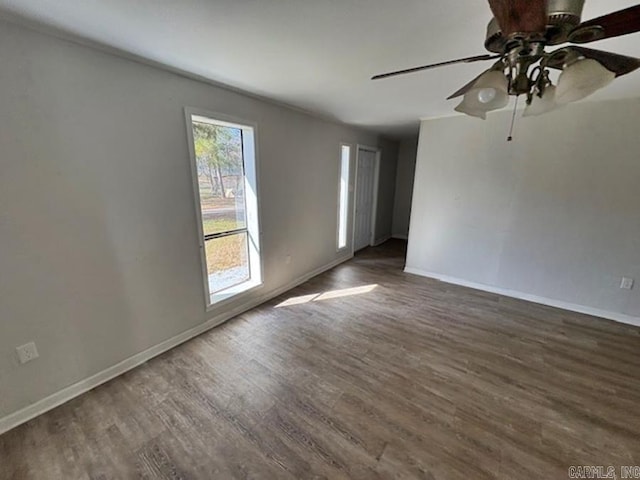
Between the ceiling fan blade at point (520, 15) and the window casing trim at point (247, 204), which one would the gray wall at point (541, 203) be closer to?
the window casing trim at point (247, 204)

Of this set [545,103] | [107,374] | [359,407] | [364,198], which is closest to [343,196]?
[364,198]

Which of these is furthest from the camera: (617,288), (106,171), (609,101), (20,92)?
(617,288)

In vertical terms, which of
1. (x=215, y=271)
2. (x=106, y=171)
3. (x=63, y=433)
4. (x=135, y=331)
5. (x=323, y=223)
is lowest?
(x=63, y=433)

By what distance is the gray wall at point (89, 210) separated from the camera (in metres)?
1.53

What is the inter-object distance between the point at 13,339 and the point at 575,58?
324cm

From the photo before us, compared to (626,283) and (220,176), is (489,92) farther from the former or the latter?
(626,283)

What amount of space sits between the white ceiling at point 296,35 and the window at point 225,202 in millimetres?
488

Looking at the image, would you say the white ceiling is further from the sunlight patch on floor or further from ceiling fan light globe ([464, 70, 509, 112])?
the sunlight patch on floor

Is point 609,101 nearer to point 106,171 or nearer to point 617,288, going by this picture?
point 617,288

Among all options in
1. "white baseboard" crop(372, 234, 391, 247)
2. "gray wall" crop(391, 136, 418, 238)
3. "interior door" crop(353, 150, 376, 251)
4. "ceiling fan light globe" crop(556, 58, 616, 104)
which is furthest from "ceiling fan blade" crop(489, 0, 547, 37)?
"gray wall" crop(391, 136, 418, 238)

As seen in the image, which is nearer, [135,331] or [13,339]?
[13,339]

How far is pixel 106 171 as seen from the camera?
185 cm

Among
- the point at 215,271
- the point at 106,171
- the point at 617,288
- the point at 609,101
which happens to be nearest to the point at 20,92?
the point at 106,171

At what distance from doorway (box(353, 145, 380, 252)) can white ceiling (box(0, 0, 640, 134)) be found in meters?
2.54
